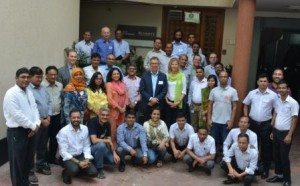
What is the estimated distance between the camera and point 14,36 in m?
6.28

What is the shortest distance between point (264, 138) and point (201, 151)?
1102 mm

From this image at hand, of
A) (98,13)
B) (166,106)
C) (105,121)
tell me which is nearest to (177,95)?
(166,106)

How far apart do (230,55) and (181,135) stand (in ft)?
16.0

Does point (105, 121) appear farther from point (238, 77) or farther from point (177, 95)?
point (238, 77)

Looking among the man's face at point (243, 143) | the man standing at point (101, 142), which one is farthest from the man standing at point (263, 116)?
the man standing at point (101, 142)

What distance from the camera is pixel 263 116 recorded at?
6.44 m

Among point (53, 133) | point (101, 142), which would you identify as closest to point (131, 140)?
point (101, 142)

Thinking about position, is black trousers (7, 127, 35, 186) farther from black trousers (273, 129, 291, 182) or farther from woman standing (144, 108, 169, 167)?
black trousers (273, 129, 291, 182)

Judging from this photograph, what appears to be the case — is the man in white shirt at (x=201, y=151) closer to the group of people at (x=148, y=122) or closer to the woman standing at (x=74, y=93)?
the group of people at (x=148, y=122)

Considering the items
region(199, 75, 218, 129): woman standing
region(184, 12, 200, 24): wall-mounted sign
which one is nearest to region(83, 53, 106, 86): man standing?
region(199, 75, 218, 129): woman standing

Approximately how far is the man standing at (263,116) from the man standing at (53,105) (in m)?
3.30

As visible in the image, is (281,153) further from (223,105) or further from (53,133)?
(53,133)

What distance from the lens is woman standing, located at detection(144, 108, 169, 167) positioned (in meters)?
6.74

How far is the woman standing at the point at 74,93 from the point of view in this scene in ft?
20.3
